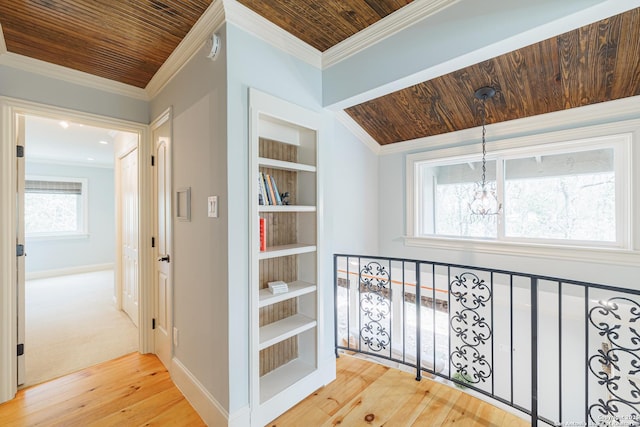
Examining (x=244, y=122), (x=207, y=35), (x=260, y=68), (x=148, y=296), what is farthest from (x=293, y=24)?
(x=148, y=296)

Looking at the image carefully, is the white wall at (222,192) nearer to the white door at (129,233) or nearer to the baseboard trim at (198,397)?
the baseboard trim at (198,397)

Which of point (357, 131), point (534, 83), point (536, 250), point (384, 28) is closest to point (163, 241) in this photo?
point (384, 28)

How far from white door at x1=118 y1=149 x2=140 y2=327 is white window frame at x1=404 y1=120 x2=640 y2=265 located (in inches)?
136

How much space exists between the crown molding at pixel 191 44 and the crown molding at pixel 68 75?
235mm

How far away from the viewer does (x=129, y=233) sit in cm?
334

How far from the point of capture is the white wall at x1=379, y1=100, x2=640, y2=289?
245 centimetres

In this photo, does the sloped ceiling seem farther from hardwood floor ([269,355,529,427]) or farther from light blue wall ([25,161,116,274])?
light blue wall ([25,161,116,274])

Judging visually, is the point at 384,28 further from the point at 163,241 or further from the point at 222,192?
the point at 163,241

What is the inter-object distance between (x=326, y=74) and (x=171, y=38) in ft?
3.55

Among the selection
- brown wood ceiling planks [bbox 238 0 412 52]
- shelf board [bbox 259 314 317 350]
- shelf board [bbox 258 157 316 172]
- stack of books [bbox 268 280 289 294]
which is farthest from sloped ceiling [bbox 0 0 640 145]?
shelf board [bbox 259 314 317 350]

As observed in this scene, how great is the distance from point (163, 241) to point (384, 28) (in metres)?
2.36

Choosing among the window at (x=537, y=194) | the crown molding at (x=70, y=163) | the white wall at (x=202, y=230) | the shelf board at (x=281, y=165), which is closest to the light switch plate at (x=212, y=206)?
the white wall at (x=202, y=230)

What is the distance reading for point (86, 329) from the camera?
3178 millimetres

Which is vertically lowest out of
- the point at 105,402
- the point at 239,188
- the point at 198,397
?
the point at 105,402
